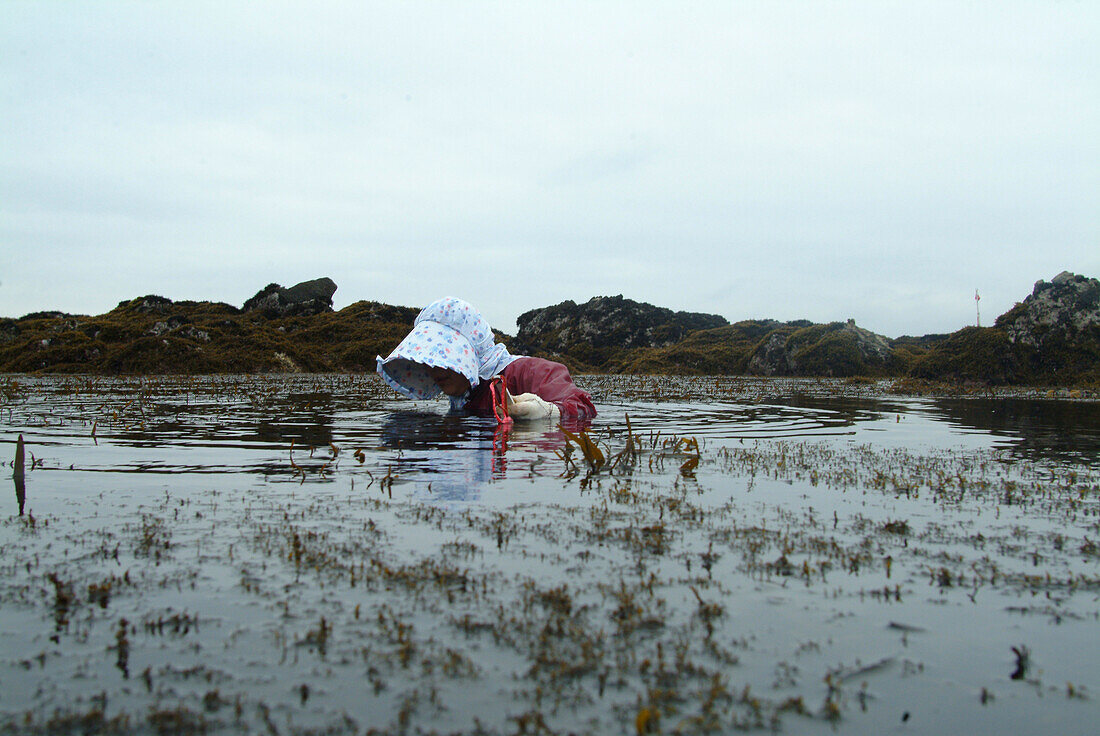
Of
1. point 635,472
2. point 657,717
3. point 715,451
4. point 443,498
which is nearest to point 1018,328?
point 715,451

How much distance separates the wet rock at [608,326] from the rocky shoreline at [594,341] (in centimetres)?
11

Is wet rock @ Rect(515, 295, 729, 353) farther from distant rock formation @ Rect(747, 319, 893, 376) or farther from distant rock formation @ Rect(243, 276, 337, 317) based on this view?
distant rock formation @ Rect(243, 276, 337, 317)

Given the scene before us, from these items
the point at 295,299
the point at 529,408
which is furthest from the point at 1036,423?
the point at 295,299

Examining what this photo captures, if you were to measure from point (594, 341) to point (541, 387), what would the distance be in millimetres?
38451

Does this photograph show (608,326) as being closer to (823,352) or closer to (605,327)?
(605,327)

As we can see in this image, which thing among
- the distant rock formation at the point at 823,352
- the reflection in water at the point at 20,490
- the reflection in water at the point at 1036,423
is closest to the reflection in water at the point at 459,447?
the reflection in water at the point at 20,490

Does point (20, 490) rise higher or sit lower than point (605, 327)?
lower

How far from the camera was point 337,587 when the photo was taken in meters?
2.71

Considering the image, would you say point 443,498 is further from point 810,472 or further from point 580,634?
point 810,472

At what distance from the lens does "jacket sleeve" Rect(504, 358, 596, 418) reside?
32.9 feet

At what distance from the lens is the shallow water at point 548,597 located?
1.86 m

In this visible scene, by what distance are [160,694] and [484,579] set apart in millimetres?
1198

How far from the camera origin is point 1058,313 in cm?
2395

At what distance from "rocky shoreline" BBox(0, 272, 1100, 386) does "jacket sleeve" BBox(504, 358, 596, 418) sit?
795 inches
